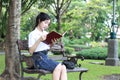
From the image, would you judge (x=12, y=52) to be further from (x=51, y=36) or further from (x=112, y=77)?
(x=112, y=77)

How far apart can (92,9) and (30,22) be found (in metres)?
7.60

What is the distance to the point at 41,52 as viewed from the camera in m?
6.29

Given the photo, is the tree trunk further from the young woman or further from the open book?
the open book

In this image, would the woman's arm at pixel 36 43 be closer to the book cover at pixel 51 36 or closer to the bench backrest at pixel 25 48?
the book cover at pixel 51 36

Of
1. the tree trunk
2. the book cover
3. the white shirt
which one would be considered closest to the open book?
the book cover

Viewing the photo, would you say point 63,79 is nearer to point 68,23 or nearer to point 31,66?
point 31,66

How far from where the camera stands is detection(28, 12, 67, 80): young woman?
6.09 metres

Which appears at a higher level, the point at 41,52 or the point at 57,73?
the point at 41,52

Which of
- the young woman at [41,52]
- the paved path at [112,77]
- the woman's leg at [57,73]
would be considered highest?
the young woman at [41,52]

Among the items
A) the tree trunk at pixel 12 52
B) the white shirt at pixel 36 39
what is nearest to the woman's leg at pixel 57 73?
the white shirt at pixel 36 39

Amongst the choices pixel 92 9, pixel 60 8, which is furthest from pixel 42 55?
pixel 92 9

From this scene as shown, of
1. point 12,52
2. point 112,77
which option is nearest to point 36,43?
point 12,52

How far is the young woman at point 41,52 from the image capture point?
6.09m

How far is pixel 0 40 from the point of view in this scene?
93.5 feet
